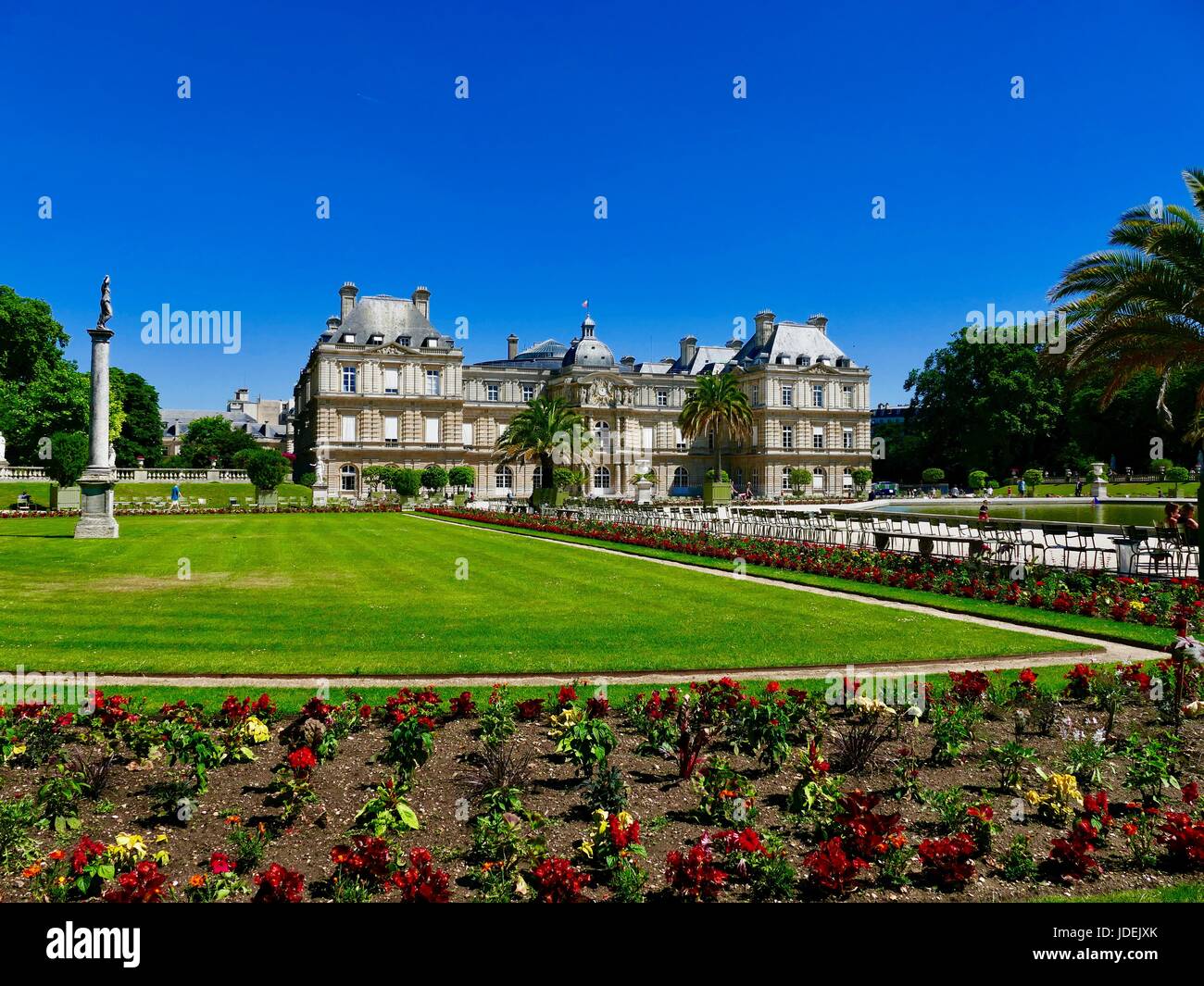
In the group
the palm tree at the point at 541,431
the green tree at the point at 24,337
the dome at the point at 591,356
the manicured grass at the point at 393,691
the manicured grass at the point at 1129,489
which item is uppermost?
the dome at the point at 591,356

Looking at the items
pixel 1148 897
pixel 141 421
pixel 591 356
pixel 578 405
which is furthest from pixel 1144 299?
pixel 141 421

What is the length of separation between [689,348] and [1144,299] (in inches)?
→ 3076

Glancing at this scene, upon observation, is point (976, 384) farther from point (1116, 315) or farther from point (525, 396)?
point (1116, 315)

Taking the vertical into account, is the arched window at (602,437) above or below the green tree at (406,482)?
above

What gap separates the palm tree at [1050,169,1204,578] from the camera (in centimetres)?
1495

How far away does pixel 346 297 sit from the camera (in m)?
73.1

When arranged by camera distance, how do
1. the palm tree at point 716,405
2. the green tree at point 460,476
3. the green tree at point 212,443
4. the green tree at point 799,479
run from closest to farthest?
the palm tree at point 716,405
the green tree at point 460,476
the green tree at point 799,479
the green tree at point 212,443

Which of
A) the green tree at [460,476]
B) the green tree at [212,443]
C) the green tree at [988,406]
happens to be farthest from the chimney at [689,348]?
the green tree at [212,443]

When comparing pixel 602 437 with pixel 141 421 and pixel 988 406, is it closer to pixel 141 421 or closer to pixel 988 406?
pixel 988 406

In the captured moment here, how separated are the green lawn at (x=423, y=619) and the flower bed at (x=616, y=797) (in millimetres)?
2512

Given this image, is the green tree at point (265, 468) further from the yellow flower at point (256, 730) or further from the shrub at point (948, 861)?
the shrub at point (948, 861)

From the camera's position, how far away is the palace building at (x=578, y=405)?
68.9 m

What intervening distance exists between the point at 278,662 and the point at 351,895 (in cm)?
600

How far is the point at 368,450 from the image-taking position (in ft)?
225
